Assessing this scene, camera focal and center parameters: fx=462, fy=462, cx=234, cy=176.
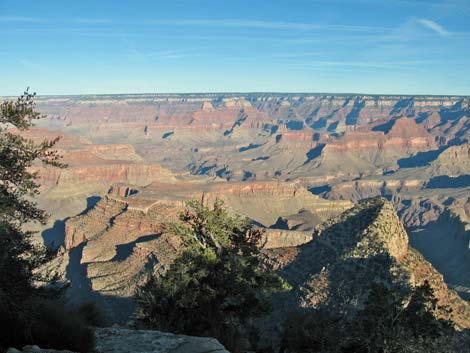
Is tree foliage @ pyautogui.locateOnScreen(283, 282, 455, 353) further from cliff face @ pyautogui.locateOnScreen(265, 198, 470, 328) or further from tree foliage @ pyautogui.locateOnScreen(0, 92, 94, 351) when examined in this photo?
tree foliage @ pyautogui.locateOnScreen(0, 92, 94, 351)

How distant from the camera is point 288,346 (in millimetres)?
26375

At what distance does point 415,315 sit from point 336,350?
5.30 m

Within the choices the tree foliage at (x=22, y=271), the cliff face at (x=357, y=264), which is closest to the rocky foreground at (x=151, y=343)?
the tree foliage at (x=22, y=271)

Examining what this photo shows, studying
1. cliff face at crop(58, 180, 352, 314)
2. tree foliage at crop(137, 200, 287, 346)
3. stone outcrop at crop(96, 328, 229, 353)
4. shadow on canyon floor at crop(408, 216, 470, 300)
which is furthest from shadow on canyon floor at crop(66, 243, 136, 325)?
shadow on canyon floor at crop(408, 216, 470, 300)

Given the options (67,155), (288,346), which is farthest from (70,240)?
(67,155)

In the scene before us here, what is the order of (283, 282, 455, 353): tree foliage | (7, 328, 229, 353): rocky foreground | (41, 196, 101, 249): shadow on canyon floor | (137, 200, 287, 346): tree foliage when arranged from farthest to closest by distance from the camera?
1. (41, 196, 101, 249): shadow on canyon floor
2. (137, 200, 287, 346): tree foliage
3. (283, 282, 455, 353): tree foliage
4. (7, 328, 229, 353): rocky foreground

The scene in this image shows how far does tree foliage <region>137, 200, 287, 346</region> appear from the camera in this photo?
84.4 feet

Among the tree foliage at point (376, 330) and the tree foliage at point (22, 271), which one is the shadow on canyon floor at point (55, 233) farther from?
the tree foliage at point (22, 271)

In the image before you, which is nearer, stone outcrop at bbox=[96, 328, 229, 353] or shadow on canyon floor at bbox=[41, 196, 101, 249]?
stone outcrop at bbox=[96, 328, 229, 353]

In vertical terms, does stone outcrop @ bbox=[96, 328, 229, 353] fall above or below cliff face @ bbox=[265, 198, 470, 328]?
above

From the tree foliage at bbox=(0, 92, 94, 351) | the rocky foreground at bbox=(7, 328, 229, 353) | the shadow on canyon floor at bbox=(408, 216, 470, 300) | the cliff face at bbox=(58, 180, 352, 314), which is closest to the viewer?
the tree foliage at bbox=(0, 92, 94, 351)

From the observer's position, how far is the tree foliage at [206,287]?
84.4 feet

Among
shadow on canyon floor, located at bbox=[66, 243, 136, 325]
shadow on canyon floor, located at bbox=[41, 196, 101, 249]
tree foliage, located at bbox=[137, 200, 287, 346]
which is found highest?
tree foliage, located at bbox=[137, 200, 287, 346]

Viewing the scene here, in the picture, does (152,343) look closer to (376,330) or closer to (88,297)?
(376,330)
